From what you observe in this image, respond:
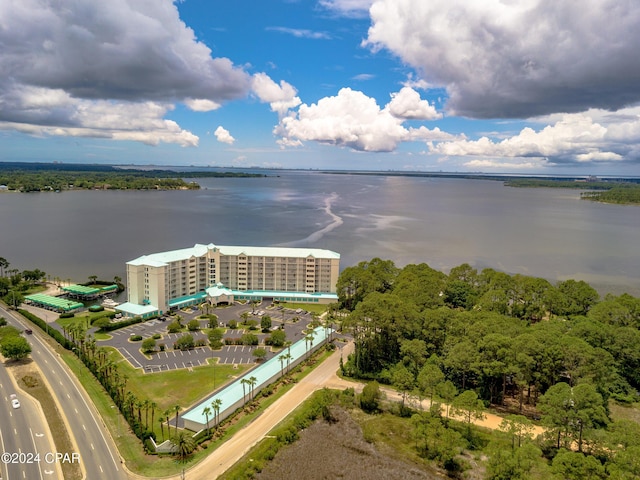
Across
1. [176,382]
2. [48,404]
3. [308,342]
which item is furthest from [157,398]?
[308,342]

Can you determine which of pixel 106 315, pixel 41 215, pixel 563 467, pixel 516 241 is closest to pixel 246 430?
pixel 563 467

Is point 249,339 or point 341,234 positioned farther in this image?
point 341,234

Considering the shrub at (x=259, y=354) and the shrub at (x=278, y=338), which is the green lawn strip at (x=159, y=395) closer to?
the shrub at (x=259, y=354)

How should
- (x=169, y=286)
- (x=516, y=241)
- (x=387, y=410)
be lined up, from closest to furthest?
(x=387, y=410)
(x=169, y=286)
(x=516, y=241)

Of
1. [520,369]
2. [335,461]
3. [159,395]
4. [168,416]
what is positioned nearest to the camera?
[335,461]

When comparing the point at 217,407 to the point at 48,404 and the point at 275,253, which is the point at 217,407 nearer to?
the point at 48,404

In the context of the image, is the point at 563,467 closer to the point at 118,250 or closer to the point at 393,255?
the point at 393,255

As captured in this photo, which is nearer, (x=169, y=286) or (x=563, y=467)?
(x=563, y=467)

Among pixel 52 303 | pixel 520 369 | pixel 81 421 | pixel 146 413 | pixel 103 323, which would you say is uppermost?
pixel 520 369
